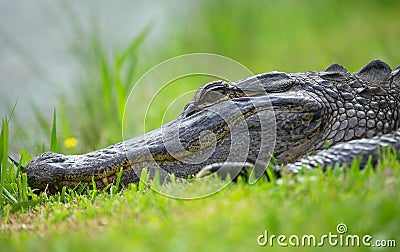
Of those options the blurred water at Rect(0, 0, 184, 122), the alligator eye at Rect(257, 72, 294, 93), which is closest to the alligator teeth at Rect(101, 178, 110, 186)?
the alligator eye at Rect(257, 72, 294, 93)

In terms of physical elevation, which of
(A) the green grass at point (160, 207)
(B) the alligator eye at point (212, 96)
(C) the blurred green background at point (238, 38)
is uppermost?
(C) the blurred green background at point (238, 38)

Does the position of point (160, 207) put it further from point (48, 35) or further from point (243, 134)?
point (48, 35)

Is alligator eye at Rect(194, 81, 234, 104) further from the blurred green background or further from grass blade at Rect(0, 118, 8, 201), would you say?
the blurred green background

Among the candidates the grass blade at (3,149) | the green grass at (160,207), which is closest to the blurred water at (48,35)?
the green grass at (160,207)

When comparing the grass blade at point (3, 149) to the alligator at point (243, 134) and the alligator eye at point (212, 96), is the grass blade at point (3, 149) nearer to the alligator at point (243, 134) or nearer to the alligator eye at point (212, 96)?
the alligator at point (243, 134)

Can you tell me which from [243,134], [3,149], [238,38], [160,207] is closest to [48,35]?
[238,38]

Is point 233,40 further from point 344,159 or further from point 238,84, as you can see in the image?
point 344,159
